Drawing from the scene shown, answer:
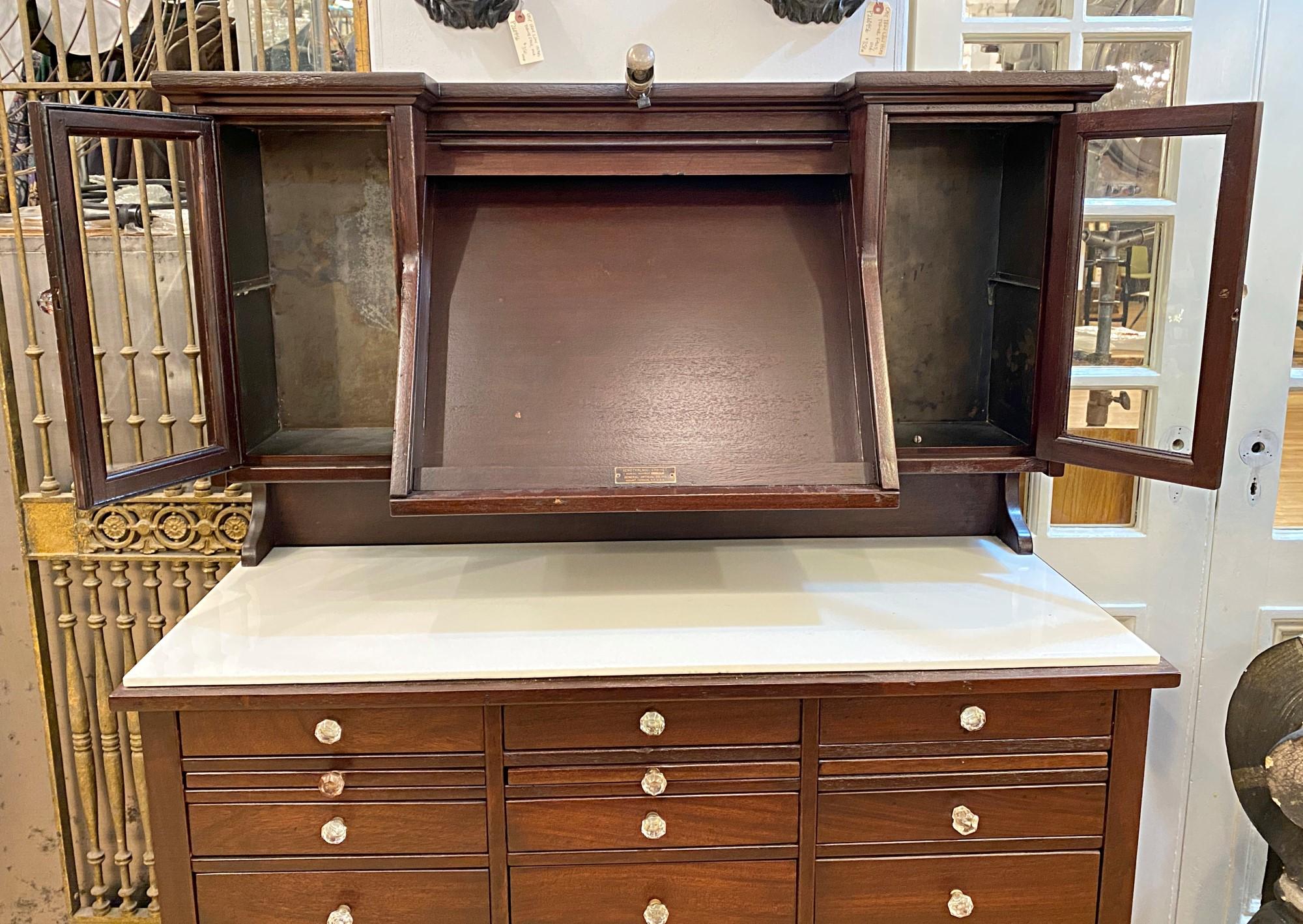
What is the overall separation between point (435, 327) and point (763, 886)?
1.08 meters

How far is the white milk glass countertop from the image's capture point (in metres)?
1.60

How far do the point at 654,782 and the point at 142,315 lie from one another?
4.81ft

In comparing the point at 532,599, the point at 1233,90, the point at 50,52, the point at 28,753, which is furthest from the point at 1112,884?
the point at 50,52

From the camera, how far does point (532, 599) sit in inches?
72.9

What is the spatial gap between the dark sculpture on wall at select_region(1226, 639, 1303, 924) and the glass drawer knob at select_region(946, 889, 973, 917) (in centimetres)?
53

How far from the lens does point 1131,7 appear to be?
6.97 ft

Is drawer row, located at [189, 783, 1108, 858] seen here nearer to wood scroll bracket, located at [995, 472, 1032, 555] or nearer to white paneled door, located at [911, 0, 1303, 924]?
wood scroll bracket, located at [995, 472, 1032, 555]

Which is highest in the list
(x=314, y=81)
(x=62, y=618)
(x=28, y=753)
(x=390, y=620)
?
(x=314, y=81)

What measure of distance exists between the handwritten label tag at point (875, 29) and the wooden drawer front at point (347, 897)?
1659mm

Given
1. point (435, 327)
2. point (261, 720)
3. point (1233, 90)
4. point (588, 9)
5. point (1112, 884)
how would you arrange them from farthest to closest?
1. point (1233, 90)
2. point (588, 9)
3. point (435, 327)
4. point (1112, 884)
5. point (261, 720)

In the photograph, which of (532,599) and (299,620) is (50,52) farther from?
(532,599)

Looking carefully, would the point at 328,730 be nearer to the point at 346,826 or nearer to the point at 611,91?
the point at 346,826

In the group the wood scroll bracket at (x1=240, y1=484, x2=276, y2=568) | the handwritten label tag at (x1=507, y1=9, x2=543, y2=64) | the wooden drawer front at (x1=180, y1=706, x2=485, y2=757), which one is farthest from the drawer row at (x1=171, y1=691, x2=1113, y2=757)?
the handwritten label tag at (x1=507, y1=9, x2=543, y2=64)

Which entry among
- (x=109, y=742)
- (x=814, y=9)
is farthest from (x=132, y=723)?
(x=814, y=9)
